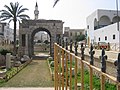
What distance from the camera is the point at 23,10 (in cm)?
4141

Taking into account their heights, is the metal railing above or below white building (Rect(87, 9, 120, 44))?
below

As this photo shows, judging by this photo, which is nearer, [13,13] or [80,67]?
[80,67]

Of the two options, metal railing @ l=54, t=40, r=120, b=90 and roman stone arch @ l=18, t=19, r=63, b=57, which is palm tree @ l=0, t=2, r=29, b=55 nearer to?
roman stone arch @ l=18, t=19, r=63, b=57

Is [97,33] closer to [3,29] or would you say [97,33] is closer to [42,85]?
[42,85]

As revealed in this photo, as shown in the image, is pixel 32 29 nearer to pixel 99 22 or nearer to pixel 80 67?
pixel 99 22

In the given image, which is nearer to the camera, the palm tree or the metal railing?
the metal railing

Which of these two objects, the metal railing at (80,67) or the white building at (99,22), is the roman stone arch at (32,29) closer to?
the white building at (99,22)

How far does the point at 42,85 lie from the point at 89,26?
1549 inches

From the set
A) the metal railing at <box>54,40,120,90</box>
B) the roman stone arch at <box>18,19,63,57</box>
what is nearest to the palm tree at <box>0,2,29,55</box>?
the roman stone arch at <box>18,19,63,57</box>

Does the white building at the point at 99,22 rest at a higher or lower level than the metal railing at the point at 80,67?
higher

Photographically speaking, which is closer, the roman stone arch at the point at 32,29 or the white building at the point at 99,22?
the white building at the point at 99,22

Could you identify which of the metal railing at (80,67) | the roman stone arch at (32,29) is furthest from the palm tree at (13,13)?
the metal railing at (80,67)

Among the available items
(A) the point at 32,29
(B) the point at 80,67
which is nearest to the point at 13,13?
(A) the point at 32,29

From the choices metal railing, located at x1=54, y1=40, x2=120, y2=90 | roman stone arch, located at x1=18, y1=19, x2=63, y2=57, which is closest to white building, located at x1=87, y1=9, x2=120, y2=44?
roman stone arch, located at x1=18, y1=19, x2=63, y2=57
